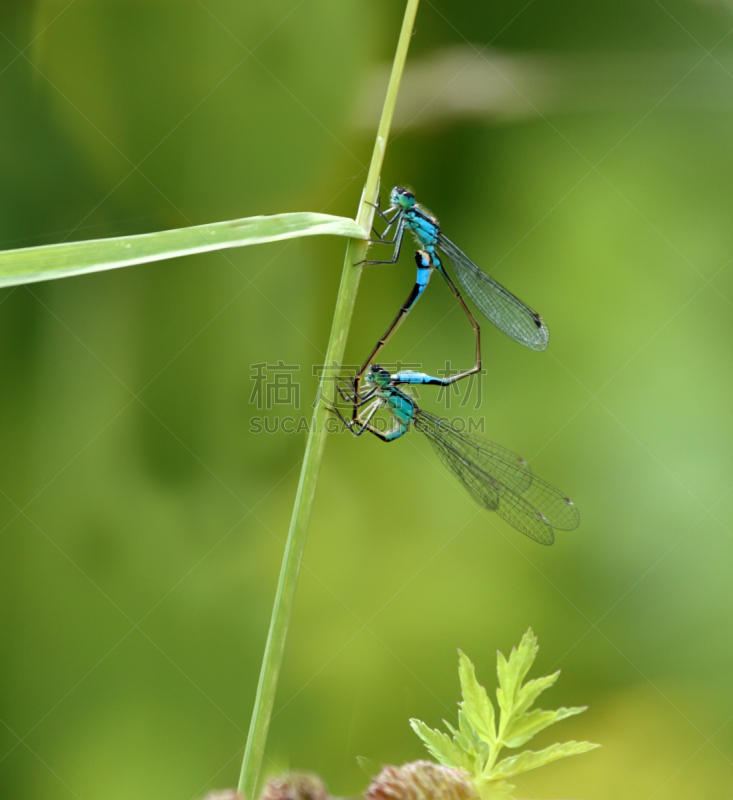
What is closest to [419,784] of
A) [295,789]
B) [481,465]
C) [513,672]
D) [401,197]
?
[295,789]

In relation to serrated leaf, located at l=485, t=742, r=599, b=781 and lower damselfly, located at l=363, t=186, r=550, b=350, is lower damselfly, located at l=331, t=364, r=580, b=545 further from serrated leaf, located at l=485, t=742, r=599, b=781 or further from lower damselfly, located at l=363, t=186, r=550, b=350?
serrated leaf, located at l=485, t=742, r=599, b=781

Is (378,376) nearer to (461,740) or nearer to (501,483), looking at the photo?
(501,483)

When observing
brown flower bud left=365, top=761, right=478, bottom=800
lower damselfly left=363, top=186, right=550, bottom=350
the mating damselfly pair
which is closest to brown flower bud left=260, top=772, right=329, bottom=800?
brown flower bud left=365, top=761, right=478, bottom=800

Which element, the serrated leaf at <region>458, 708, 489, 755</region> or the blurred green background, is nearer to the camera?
the serrated leaf at <region>458, 708, 489, 755</region>

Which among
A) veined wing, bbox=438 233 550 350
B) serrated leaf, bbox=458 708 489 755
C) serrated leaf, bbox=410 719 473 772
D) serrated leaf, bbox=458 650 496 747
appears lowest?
serrated leaf, bbox=410 719 473 772

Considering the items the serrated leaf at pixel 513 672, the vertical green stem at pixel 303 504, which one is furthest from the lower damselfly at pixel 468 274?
the serrated leaf at pixel 513 672

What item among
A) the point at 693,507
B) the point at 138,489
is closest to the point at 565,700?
the point at 693,507
